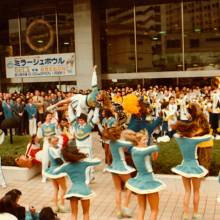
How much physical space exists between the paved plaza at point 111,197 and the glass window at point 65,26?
1559 cm

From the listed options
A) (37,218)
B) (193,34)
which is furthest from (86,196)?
(193,34)

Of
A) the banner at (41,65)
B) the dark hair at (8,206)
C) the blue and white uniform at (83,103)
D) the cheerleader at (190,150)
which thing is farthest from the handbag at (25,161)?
the banner at (41,65)

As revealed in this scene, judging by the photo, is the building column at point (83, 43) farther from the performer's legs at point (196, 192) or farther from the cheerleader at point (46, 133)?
the performer's legs at point (196, 192)

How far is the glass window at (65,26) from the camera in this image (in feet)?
85.0

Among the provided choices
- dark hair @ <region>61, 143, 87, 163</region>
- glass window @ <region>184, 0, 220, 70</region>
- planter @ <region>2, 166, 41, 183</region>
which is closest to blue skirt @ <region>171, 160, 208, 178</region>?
dark hair @ <region>61, 143, 87, 163</region>

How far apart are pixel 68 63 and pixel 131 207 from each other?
54.8 ft

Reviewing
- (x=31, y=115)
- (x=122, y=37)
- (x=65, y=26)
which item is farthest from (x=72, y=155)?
(x=65, y=26)

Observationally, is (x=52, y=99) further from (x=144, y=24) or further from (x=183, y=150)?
(x=183, y=150)

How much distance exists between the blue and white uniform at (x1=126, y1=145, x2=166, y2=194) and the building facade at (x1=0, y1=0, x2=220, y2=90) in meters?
16.8

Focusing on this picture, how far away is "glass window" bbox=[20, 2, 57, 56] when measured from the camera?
87.7 feet

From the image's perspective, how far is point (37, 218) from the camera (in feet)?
19.2

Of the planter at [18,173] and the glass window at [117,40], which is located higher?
the glass window at [117,40]

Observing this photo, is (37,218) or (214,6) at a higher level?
(214,6)

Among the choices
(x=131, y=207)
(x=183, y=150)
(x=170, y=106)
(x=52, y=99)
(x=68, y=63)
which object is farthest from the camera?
(x=68, y=63)
